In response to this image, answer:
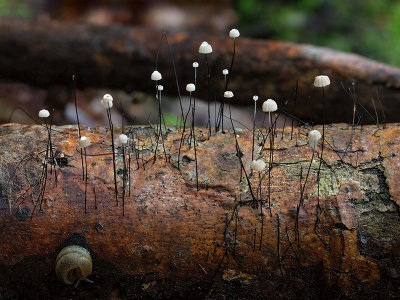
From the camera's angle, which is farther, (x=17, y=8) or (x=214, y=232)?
Answer: (x=17, y=8)

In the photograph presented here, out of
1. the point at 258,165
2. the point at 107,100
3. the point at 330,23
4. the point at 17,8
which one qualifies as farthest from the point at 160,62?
the point at 17,8

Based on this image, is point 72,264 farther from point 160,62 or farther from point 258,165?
point 160,62

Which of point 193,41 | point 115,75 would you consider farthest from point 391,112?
point 115,75

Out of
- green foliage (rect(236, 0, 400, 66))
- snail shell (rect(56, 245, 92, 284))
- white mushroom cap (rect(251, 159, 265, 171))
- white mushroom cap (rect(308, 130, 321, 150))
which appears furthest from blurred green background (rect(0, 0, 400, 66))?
snail shell (rect(56, 245, 92, 284))

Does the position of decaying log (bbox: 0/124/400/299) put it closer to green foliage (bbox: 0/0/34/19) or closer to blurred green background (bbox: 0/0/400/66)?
blurred green background (bbox: 0/0/400/66)

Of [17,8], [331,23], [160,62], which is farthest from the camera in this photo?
[17,8]

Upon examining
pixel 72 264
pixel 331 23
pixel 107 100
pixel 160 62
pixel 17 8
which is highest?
pixel 17 8
